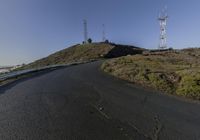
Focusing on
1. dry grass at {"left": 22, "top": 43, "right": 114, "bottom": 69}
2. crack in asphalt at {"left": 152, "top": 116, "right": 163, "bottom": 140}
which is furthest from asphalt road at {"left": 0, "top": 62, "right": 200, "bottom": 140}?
dry grass at {"left": 22, "top": 43, "right": 114, "bottom": 69}

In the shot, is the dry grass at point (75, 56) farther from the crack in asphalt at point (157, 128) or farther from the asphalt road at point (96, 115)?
the crack in asphalt at point (157, 128)

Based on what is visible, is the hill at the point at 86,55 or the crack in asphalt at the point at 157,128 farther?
the hill at the point at 86,55

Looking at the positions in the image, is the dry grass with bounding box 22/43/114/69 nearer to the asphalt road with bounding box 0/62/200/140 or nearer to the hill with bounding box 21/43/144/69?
the hill with bounding box 21/43/144/69

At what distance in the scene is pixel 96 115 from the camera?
9203mm


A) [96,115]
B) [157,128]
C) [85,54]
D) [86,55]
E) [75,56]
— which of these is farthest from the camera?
[85,54]

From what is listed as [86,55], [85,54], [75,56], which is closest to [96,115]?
[86,55]

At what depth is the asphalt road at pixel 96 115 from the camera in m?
7.35

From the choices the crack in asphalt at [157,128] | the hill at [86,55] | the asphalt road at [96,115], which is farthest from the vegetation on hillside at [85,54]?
the crack in asphalt at [157,128]

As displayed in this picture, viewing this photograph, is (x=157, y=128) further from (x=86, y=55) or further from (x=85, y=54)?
(x=85, y=54)

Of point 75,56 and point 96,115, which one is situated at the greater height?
point 75,56

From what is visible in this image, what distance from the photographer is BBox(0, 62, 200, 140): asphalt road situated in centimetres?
735

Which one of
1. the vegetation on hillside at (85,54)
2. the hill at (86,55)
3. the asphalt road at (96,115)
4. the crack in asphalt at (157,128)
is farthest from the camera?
the vegetation on hillside at (85,54)

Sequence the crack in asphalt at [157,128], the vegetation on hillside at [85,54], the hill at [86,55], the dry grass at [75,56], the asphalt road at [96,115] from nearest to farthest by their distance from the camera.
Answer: the crack in asphalt at [157,128] → the asphalt road at [96,115] → the dry grass at [75,56] → the hill at [86,55] → the vegetation on hillside at [85,54]

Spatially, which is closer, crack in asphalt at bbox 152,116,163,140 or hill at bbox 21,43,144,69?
crack in asphalt at bbox 152,116,163,140
